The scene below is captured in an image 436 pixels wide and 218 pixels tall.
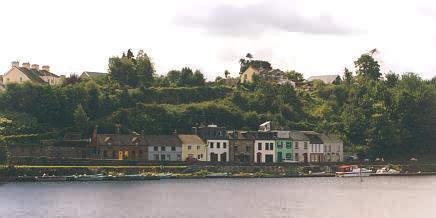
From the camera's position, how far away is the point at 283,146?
11450cm

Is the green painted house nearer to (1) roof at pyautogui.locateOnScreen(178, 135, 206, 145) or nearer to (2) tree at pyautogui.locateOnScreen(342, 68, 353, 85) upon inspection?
(1) roof at pyautogui.locateOnScreen(178, 135, 206, 145)

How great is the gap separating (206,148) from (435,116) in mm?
41858

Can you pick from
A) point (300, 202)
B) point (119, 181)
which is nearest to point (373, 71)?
point (119, 181)

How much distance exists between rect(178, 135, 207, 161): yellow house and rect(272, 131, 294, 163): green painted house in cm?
1042

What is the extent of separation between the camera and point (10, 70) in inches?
5379

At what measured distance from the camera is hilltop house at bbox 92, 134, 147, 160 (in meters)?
106

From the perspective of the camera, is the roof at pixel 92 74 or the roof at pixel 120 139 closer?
the roof at pixel 120 139

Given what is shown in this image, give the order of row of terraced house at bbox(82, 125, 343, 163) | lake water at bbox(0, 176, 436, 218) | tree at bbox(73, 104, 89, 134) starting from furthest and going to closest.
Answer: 1. tree at bbox(73, 104, 89, 134)
2. row of terraced house at bbox(82, 125, 343, 163)
3. lake water at bbox(0, 176, 436, 218)

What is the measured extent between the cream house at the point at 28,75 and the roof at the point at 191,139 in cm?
3267

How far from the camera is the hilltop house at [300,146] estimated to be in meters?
115

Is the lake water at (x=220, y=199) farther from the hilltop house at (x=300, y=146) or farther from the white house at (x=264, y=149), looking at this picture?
the hilltop house at (x=300, y=146)

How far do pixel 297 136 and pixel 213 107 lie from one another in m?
17.7

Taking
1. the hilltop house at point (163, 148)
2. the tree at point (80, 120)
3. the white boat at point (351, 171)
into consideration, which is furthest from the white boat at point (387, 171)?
the tree at point (80, 120)

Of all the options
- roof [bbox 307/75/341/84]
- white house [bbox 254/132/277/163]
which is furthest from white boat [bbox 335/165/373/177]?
roof [bbox 307/75/341/84]
